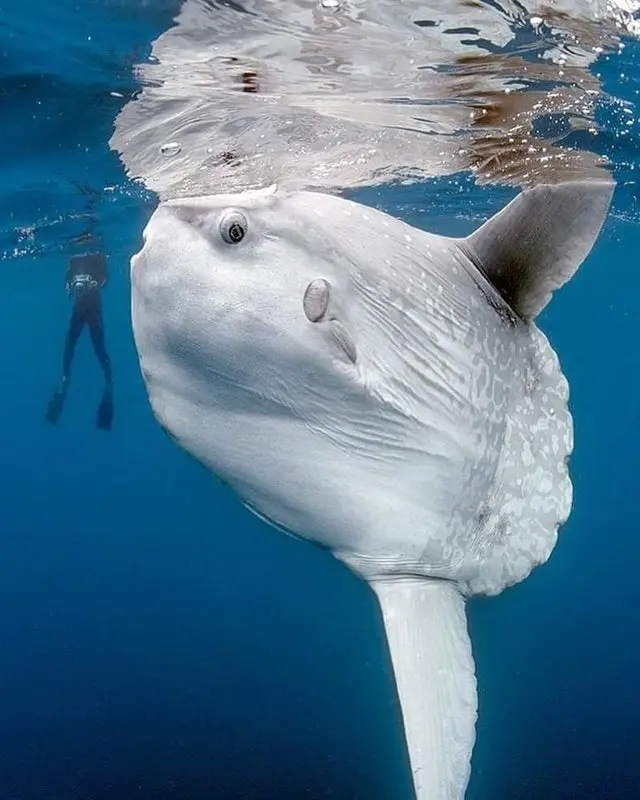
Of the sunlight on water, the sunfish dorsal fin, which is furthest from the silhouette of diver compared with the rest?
the sunfish dorsal fin

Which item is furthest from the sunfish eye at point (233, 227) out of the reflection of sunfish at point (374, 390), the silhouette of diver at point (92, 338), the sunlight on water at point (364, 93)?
the silhouette of diver at point (92, 338)

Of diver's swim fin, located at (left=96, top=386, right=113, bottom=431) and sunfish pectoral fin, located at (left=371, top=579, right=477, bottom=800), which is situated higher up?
sunfish pectoral fin, located at (left=371, top=579, right=477, bottom=800)

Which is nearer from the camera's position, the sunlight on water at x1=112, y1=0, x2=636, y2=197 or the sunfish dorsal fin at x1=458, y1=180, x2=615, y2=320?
the sunfish dorsal fin at x1=458, y1=180, x2=615, y2=320

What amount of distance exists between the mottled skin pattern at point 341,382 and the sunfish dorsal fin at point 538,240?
0.44 ft

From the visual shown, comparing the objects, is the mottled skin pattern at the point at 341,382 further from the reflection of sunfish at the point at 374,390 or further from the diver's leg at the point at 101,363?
the diver's leg at the point at 101,363

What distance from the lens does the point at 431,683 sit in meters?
2.52

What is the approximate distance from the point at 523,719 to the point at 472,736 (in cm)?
1179

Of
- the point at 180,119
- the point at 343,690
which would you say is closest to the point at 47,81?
the point at 180,119

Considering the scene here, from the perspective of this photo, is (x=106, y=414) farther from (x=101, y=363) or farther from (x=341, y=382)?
(x=341, y=382)

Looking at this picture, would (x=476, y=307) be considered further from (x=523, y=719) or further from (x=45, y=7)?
(x=523, y=719)

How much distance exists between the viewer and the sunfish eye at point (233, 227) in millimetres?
2406

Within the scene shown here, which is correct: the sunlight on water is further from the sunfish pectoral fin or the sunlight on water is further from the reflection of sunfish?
the sunfish pectoral fin

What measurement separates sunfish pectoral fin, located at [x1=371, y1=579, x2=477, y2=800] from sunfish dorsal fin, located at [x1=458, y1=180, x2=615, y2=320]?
3.61 feet

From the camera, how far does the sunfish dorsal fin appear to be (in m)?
2.77
